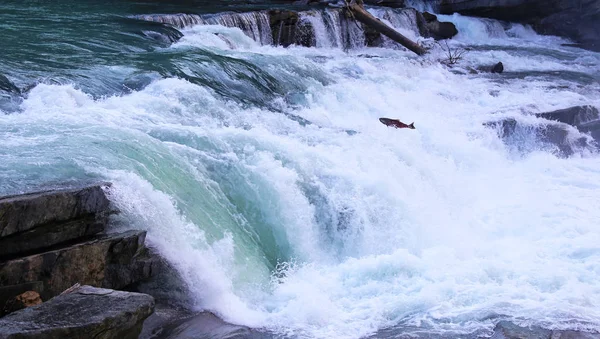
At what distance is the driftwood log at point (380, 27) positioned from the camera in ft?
49.8

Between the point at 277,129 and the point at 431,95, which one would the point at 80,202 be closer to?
the point at 277,129

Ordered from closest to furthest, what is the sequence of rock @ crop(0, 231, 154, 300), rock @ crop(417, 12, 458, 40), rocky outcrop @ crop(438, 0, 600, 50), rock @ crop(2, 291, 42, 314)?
rock @ crop(2, 291, 42, 314)
rock @ crop(0, 231, 154, 300)
rock @ crop(417, 12, 458, 40)
rocky outcrop @ crop(438, 0, 600, 50)

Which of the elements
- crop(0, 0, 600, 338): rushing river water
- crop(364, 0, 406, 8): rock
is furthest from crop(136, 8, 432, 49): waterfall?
crop(364, 0, 406, 8): rock

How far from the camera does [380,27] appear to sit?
15359 millimetres

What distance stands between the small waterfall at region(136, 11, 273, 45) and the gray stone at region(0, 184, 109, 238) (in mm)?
8535

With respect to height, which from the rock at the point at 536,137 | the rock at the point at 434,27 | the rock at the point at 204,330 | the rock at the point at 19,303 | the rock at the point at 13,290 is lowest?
the rock at the point at 204,330

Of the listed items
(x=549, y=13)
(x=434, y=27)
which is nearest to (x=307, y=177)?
(x=434, y=27)

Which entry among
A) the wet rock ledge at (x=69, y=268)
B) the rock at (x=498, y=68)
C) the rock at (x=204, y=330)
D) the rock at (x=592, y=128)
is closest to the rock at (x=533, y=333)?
the rock at (x=204, y=330)

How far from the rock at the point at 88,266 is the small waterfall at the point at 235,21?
8.69m

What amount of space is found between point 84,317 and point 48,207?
40.4 inches

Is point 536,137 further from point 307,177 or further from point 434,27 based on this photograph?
point 434,27

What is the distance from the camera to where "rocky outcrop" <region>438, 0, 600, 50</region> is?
20328mm

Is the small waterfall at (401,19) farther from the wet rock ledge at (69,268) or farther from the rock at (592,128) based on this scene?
the wet rock ledge at (69,268)

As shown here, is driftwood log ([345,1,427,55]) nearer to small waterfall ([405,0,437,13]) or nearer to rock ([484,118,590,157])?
rock ([484,118,590,157])
